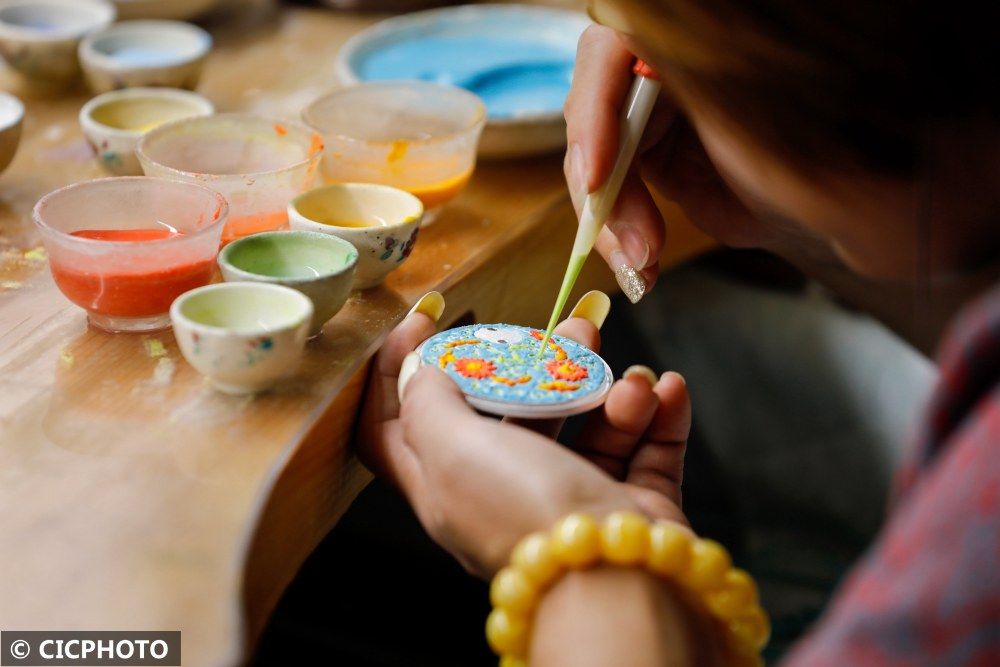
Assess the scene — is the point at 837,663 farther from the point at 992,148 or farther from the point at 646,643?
the point at 992,148

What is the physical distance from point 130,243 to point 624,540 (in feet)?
1.97

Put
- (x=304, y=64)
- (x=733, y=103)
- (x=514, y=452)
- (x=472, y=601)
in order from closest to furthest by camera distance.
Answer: (x=733, y=103) → (x=514, y=452) → (x=472, y=601) → (x=304, y=64)

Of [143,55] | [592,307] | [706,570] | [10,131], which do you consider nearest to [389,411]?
[592,307]

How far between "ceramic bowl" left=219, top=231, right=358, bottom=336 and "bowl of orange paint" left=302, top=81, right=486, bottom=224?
0.76 feet

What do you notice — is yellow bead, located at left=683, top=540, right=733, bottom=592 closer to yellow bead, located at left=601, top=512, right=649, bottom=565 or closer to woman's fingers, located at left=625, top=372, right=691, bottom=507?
yellow bead, located at left=601, top=512, right=649, bottom=565

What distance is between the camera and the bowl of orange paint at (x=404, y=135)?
140cm

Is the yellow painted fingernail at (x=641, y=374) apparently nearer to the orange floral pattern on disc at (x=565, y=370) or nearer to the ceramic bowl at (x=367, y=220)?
the orange floral pattern on disc at (x=565, y=370)

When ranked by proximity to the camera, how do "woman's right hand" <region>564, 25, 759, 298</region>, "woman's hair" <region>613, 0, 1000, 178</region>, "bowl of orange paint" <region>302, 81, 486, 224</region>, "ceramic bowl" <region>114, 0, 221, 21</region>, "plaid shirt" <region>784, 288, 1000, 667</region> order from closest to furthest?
"plaid shirt" <region>784, 288, 1000, 667</region>, "woman's hair" <region>613, 0, 1000, 178</region>, "woman's right hand" <region>564, 25, 759, 298</region>, "bowl of orange paint" <region>302, 81, 486, 224</region>, "ceramic bowl" <region>114, 0, 221, 21</region>

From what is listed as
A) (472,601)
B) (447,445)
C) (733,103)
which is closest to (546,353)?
(447,445)

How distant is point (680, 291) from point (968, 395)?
6.72ft

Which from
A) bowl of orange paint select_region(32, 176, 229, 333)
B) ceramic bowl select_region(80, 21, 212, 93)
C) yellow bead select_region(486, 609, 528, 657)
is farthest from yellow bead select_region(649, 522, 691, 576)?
ceramic bowl select_region(80, 21, 212, 93)

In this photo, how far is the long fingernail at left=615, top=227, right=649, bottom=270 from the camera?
4.12ft

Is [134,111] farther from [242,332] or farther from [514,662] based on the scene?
[514,662]

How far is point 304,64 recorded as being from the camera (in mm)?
1944
